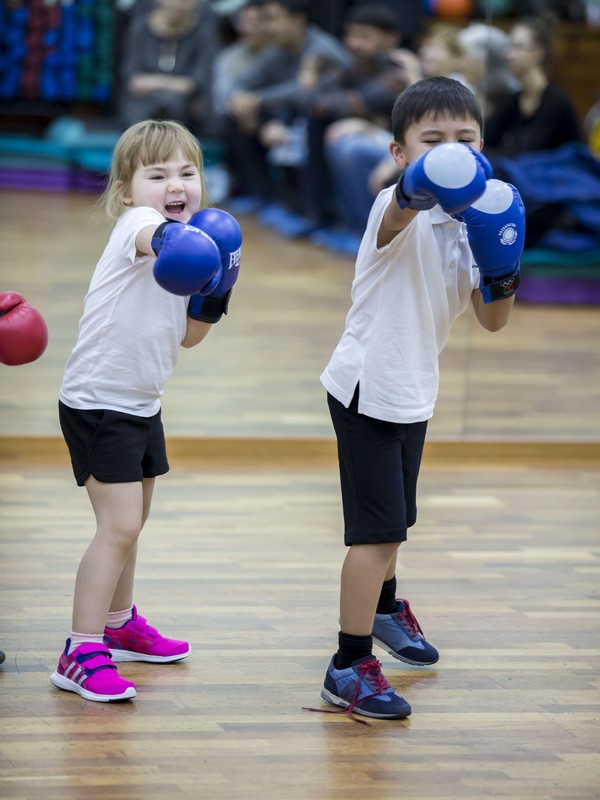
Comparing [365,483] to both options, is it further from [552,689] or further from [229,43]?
[229,43]

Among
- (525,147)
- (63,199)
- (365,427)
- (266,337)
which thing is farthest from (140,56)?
(365,427)

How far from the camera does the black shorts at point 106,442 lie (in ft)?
7.11

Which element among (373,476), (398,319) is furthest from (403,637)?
(398,319)

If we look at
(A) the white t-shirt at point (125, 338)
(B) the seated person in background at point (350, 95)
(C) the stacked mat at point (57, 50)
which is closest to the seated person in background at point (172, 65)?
(C) the stacked mat at point (57, 50)

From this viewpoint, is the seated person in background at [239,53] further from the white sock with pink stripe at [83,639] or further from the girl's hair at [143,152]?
the white sock with pink stripe at [83,639]

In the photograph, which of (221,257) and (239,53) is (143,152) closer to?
(221,257)

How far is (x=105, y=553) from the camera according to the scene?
2.16 m

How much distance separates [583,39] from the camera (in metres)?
3.79

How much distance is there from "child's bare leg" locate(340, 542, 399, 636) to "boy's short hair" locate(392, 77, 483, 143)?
67 cm

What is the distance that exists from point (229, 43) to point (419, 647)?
146 inches

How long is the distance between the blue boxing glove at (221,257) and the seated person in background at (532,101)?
185 cm

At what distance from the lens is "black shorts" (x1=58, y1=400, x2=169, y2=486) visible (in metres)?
2.17

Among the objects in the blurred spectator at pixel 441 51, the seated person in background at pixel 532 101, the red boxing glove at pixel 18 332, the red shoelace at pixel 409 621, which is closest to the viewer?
the red boxing glove at pixel 18 332

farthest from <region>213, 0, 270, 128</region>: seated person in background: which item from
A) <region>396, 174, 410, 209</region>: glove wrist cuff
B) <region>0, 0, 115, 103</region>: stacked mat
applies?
<region>396, 174, 410, 209</region>: glove wrist cuff
